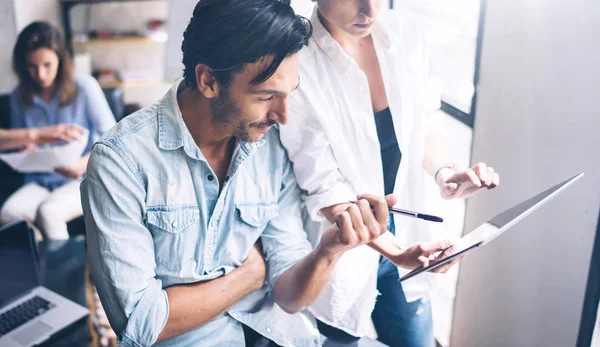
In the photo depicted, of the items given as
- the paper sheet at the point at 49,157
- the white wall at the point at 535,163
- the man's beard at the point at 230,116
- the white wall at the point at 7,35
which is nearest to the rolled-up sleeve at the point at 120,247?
the man's beard at the point at 230,116

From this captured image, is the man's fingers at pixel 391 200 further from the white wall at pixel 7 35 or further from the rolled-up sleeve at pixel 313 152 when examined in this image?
the white wall at pixel 7 35

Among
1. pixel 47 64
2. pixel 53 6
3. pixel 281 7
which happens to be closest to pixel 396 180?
pixel 281 7

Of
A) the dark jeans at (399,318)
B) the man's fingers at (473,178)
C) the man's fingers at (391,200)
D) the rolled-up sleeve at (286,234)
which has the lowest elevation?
the dark jeans at (399,318)

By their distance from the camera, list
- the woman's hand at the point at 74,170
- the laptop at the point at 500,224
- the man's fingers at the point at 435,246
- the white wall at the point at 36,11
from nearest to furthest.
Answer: the laptop at the point at 500,224 < the man's fingers at the point at 435,246 < the woman's hand at the point at 74,170 < the white wall at the point at 36,11

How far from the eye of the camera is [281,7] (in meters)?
0.88

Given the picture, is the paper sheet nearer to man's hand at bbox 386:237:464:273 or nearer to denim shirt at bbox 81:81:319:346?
denim shirt at bbox 81:81:319:346

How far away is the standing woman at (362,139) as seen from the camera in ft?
3.31

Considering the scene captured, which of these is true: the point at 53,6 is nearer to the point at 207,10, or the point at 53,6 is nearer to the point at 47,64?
the point at 47,64

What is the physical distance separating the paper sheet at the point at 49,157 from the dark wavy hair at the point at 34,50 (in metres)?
0.40

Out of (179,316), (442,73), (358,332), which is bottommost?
(358,332)

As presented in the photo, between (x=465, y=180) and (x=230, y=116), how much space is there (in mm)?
426

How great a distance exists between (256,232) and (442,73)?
18.7 inches

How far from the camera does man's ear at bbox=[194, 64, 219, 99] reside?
0.91 m

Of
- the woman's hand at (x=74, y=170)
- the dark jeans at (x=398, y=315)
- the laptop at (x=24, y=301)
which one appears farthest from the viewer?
the woman's hand at (x=74, y=170)
